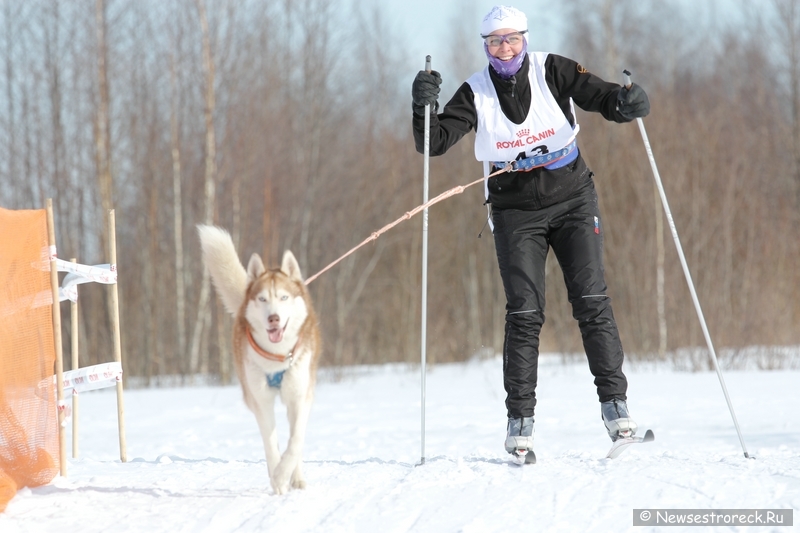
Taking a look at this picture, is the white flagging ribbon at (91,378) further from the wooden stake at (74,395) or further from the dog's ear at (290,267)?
the dog's ear at (290,267)

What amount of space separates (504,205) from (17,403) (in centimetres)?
254

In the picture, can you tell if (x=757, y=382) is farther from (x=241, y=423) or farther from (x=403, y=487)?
(x=403, y=487)

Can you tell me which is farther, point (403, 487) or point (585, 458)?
point (585, 458)

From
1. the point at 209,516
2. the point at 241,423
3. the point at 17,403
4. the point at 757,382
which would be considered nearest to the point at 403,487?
the point at 209,516

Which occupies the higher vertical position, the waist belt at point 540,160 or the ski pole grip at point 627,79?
the ski pole grip at point 627,79

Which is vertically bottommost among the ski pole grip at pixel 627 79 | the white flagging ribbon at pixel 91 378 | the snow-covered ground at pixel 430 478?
the snow-covered ground at pixel 430 478

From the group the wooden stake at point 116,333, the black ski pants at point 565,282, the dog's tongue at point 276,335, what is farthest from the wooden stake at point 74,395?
the black ski pants at point 565,282

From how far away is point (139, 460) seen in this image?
16.4 ft

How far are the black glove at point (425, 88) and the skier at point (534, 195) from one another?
11 centimetres

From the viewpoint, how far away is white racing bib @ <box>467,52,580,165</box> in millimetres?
4004

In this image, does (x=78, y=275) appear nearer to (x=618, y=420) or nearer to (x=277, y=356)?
(x=277, y=356)

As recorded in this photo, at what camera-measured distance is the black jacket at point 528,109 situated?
399cm

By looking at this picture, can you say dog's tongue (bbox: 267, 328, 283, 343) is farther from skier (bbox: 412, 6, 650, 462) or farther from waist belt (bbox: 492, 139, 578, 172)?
waist belt (bbox: 492, 139, 578, 172)

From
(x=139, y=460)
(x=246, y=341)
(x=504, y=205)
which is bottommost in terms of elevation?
(x=139, y=460)
